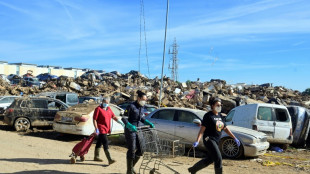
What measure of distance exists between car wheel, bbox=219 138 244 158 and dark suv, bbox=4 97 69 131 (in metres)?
7.58

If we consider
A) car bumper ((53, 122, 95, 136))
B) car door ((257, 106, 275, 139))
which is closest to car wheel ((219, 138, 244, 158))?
car door ((257, 106, 275, 139))

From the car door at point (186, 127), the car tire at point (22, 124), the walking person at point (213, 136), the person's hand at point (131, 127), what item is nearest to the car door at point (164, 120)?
the car door at point (186, 127)

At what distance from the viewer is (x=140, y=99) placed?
664cm

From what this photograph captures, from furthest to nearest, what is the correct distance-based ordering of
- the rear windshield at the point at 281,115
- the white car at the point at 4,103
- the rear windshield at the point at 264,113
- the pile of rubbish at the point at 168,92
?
the pile of rubbish at the point at 168,92 → the white car at the point at 4,103 → the rear windshield at the point at 281,115 → the rear windshield at the point at 264,113

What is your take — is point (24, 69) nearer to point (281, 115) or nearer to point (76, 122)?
point (76, 122)

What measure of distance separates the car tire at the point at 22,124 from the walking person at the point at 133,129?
792 cm

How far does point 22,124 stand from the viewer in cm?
1302

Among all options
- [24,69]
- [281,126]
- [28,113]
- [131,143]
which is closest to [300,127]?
[281,126]

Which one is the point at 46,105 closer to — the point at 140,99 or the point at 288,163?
the point at 140,99

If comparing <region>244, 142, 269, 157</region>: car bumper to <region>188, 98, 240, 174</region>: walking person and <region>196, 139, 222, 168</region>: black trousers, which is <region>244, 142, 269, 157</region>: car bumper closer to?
<region>188, 98, 240, 174</region>: walking person

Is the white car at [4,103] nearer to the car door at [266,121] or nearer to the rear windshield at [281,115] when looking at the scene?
the car door at [266,121]

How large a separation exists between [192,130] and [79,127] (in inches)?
154

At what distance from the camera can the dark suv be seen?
1296 cm

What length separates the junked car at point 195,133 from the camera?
9.31m
